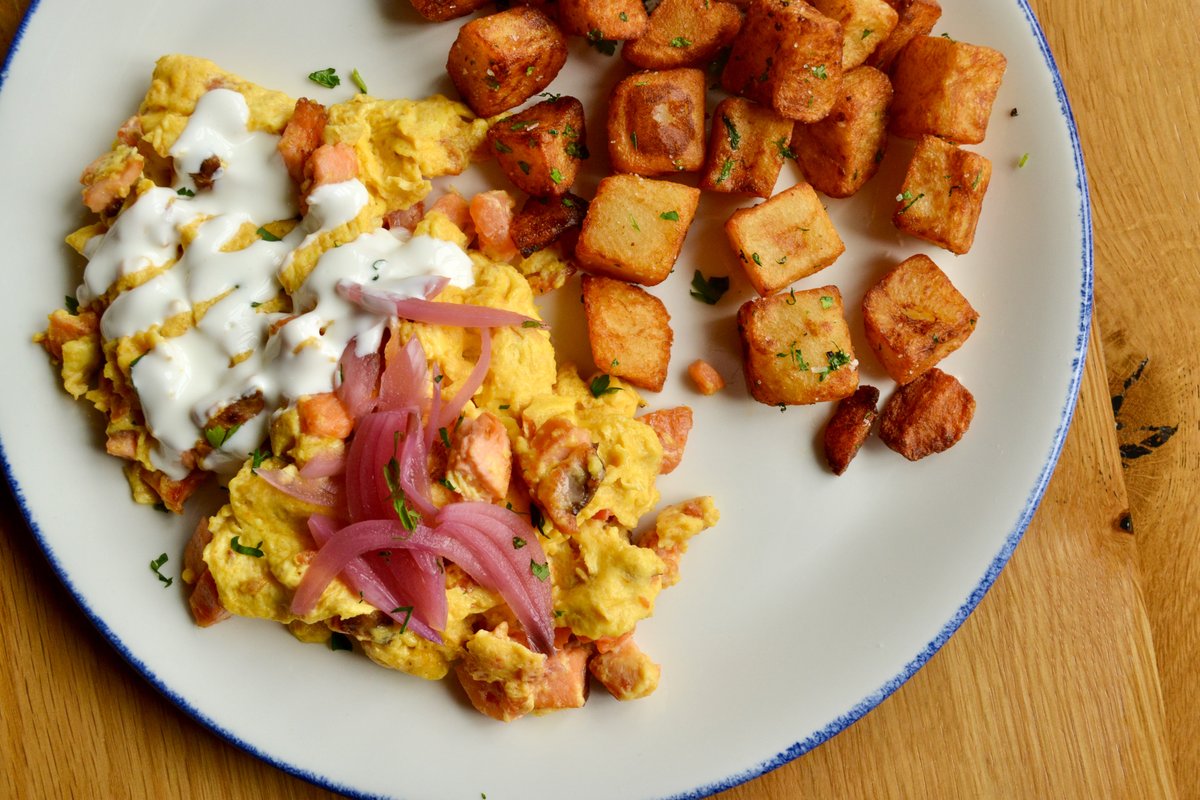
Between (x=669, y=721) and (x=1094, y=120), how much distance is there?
7.25ft

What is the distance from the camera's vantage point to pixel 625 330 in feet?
8.05

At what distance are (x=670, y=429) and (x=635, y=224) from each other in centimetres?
58

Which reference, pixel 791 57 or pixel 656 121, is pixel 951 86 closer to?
pixel 791 57

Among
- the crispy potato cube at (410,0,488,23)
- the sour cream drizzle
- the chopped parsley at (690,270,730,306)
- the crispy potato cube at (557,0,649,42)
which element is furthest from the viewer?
the chopped parsley at (690,270,730,306)

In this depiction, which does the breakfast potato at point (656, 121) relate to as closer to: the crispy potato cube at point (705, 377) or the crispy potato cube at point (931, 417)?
the crispy potato cube at point (705, 377)

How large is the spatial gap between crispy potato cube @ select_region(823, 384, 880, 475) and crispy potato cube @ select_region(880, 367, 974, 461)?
85 millimetres

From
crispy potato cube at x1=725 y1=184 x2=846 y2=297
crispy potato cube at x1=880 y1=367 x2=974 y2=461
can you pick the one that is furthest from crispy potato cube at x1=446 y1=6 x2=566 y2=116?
crispy potato cube at x1=880 y1=367 x2=974 y2=461

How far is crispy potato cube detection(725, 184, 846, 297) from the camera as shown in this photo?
2438 mm

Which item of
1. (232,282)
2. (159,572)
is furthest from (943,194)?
(159,572)

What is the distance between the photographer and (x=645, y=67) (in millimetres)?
2482

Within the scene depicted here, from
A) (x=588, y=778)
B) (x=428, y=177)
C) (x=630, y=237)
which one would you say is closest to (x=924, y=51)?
(x=630, y=237)

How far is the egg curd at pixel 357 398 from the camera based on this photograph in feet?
7.36

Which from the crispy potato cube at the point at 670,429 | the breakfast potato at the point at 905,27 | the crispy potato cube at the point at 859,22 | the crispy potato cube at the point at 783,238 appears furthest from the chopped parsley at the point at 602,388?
the breakfast potato at the point at 905,27

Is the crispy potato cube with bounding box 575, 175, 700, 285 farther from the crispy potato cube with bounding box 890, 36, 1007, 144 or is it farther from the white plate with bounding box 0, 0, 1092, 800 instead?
the crispy potato cube with bounding box 890, 36, 1007, 144
